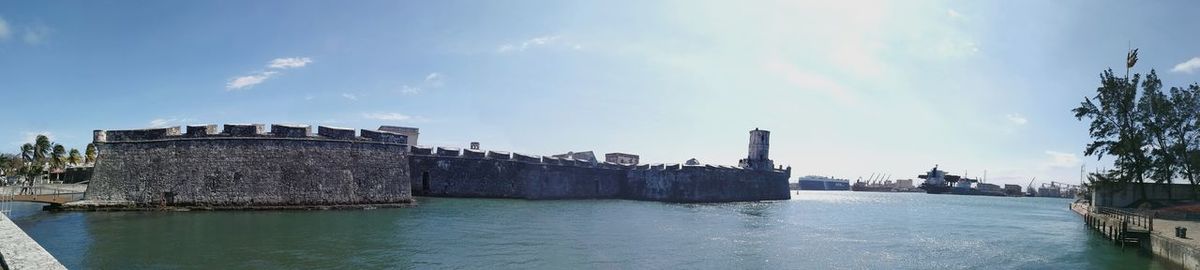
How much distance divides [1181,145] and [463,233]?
1464 inches

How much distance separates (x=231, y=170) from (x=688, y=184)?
2927 cm

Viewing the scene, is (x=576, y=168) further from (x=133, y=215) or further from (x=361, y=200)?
(x=133, y=215)

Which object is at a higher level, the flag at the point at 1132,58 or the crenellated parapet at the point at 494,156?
the flag at the point at 1132,58

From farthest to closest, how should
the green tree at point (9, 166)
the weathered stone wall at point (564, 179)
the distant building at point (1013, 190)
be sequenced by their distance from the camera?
the distant building at point (1013, 190), the green tree at point (9, 166), the weathered stone wall at point (564, 179)

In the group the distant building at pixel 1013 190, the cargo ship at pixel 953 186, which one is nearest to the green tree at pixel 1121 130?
the cargo ship at pixel 953 186

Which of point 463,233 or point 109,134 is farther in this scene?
point 109,134

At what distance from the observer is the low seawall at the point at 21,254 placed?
23.8ft

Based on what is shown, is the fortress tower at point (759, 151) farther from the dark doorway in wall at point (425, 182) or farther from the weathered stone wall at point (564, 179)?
the dark doorway in wall at point (425, 182)

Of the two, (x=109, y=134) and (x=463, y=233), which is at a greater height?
(x=109, y=134)

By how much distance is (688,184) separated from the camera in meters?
44.9

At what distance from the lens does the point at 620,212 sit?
31.1 metres

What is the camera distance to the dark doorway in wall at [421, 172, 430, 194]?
3544cm

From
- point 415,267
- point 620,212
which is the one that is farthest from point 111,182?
point 620,212

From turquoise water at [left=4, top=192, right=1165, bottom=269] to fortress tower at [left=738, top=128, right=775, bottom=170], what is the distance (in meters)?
30.4
